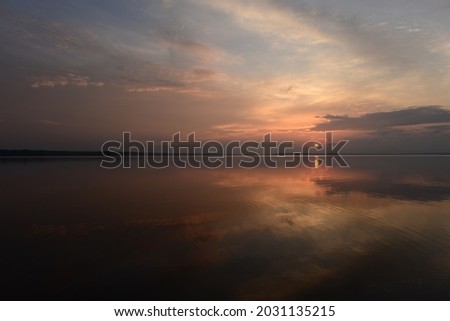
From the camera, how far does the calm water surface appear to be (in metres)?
7.16

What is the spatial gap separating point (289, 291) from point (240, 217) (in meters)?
7.44

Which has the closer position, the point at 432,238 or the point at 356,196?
the point at 432,238

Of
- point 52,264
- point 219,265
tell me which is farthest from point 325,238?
point 52,264

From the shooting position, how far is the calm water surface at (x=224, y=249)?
7160 millimetres

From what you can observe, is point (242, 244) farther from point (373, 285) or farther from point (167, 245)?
point (373, 285)

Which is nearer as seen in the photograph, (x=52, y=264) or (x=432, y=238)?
(x=52, y=264)

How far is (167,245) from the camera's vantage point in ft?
34.0

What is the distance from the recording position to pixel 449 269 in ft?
27.1

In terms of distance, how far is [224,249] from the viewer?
9961 mm

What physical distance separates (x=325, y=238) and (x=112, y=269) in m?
7.04
